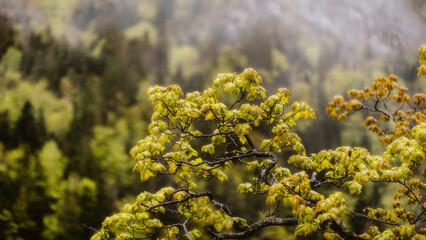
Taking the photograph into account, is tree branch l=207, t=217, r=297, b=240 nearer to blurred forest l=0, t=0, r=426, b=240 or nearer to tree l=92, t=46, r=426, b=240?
tree l=92, t=46, r=426, b=240

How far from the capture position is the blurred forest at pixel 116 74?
3.32 m

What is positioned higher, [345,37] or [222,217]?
[345,37]

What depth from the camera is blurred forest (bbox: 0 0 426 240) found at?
10.9 feet

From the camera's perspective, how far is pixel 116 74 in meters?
3.68

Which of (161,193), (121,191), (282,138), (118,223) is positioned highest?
(121,191)

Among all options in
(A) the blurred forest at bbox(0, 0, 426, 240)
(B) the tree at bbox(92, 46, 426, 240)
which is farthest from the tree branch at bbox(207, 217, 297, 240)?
(A) the blurred forest at bbox(0, 0, 426, 240)

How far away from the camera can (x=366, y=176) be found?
1811 millimetres

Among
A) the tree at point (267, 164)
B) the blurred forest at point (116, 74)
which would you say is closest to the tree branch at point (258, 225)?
the tree at point (267, 164)

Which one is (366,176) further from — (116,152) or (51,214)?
(51,214)

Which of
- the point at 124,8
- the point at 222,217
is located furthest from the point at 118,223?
the point at 124,8

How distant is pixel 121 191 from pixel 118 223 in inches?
56.0

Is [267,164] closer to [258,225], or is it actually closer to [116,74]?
[258,225]

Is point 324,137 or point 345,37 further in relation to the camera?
point 345,37

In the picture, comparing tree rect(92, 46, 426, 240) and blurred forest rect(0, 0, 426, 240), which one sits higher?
blurred forest rect(0, 0, 426, 240)
